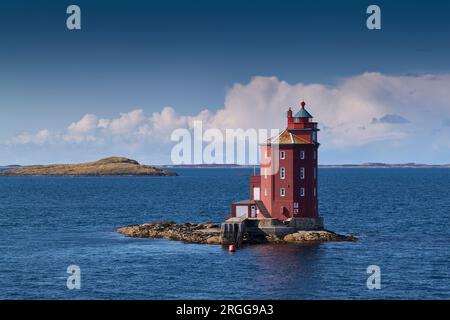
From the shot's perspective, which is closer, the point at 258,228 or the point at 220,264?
the point at 220,264

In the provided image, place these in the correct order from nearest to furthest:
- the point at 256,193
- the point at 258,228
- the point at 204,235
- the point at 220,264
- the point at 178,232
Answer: the point at 220,264
the point at 258,228
the point at 204,235
the point at 256,193
the point at 178,232

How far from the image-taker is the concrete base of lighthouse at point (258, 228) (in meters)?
84.9

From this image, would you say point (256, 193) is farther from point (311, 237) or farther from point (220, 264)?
point (220, 264)

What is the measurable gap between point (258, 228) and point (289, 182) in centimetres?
685

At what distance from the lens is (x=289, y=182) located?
88.3m

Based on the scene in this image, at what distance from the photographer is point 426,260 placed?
76312 mm

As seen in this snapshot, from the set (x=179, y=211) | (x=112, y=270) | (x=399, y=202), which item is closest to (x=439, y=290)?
(x=112, y=270)

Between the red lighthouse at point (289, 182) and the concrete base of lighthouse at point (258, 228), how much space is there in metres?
0.14

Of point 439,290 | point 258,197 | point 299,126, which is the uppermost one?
point 299,126

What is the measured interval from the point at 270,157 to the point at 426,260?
2320cm

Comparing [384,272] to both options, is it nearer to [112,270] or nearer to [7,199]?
[112,270]

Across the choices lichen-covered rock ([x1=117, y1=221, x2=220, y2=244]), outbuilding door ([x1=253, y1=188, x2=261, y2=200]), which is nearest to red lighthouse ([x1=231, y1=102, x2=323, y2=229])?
outbuilding door ([x1=253, y1=188, x2=261, y2=200])

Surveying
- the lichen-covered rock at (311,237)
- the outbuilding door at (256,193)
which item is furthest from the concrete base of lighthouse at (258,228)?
the outbuilding door at (256,193)

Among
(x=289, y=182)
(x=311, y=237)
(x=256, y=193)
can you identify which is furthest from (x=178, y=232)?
(x=311, y=237)
